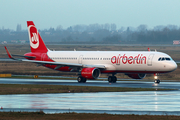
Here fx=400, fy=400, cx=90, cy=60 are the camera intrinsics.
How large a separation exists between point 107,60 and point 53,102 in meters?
26.3

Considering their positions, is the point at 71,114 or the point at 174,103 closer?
the point at 71,114

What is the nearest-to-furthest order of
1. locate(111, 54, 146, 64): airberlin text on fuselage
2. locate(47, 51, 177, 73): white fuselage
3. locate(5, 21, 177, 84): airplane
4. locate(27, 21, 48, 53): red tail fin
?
1. locate(47, 51, 177, 73): white fuselage
2. locate(5, 21, 177, 84): airplane
3. locate(111, 54, 146, 64): airberlin text on fuselage
4. locate(27, 21, 48, 53): red tail fin

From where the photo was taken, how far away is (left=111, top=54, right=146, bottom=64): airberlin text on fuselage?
172 ft

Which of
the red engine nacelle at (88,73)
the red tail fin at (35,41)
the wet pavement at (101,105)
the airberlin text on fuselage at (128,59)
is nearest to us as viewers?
the wet pavement at (101,105)

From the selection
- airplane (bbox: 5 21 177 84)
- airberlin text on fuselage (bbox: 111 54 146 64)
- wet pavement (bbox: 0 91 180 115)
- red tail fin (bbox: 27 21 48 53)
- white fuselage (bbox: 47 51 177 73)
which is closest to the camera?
wet pavement (bbox: 0 91 180 115)

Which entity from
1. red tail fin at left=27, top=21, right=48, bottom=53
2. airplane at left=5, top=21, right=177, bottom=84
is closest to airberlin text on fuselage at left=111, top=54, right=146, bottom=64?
airplane at left=5, top=21, right=177, bottom=84

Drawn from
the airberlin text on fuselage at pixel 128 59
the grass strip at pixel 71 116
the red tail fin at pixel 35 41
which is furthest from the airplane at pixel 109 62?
the grass strip at pixel 71 116

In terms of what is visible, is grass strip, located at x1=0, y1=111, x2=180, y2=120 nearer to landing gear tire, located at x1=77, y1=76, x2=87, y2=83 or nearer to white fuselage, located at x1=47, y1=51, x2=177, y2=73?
white fuselage, located at x1=47, y1=51, x2=177, y2=73

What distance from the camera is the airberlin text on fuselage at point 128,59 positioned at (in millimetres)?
52391

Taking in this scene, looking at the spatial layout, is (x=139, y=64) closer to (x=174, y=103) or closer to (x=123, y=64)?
(x=123, y=64)

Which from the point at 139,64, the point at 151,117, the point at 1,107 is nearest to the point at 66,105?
the point at 1,107

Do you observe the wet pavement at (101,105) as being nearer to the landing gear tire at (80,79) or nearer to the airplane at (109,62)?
the airplane at (109,62)

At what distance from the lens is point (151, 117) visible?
2194cm

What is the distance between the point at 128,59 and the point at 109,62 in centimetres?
293
